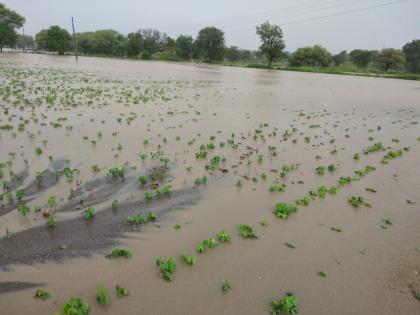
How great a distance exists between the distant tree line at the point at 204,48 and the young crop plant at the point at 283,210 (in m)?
91.2

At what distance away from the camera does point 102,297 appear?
13.1ft

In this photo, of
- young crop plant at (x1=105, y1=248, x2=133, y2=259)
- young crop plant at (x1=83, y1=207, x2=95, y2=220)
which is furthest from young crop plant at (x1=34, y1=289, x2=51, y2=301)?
young crop plant at (x1=83, y1=207, x2=95, y2=220)

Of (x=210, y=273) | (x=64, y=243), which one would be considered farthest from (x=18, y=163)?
(x=210, y=273)

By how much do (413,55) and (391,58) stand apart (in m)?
14.7

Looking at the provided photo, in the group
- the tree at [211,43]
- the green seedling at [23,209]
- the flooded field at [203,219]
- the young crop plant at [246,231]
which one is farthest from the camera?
the tree at [211,43]

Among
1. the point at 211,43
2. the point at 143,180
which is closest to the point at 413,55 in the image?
the point at 211,43

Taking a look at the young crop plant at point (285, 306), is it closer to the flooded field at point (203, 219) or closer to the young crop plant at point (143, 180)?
the flooded field at point (203, 219)

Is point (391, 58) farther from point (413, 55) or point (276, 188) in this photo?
point (276, 188)

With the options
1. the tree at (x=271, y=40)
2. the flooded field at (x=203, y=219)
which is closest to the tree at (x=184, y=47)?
the tree at (x=271, y=40)

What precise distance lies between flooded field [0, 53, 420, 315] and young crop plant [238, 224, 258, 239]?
1.2 inches

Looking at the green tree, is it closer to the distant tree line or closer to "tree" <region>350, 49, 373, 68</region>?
the distant tree line

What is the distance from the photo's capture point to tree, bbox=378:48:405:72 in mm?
85812

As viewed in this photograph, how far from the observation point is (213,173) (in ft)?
28.7

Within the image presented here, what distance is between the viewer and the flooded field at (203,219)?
4.35 meters
